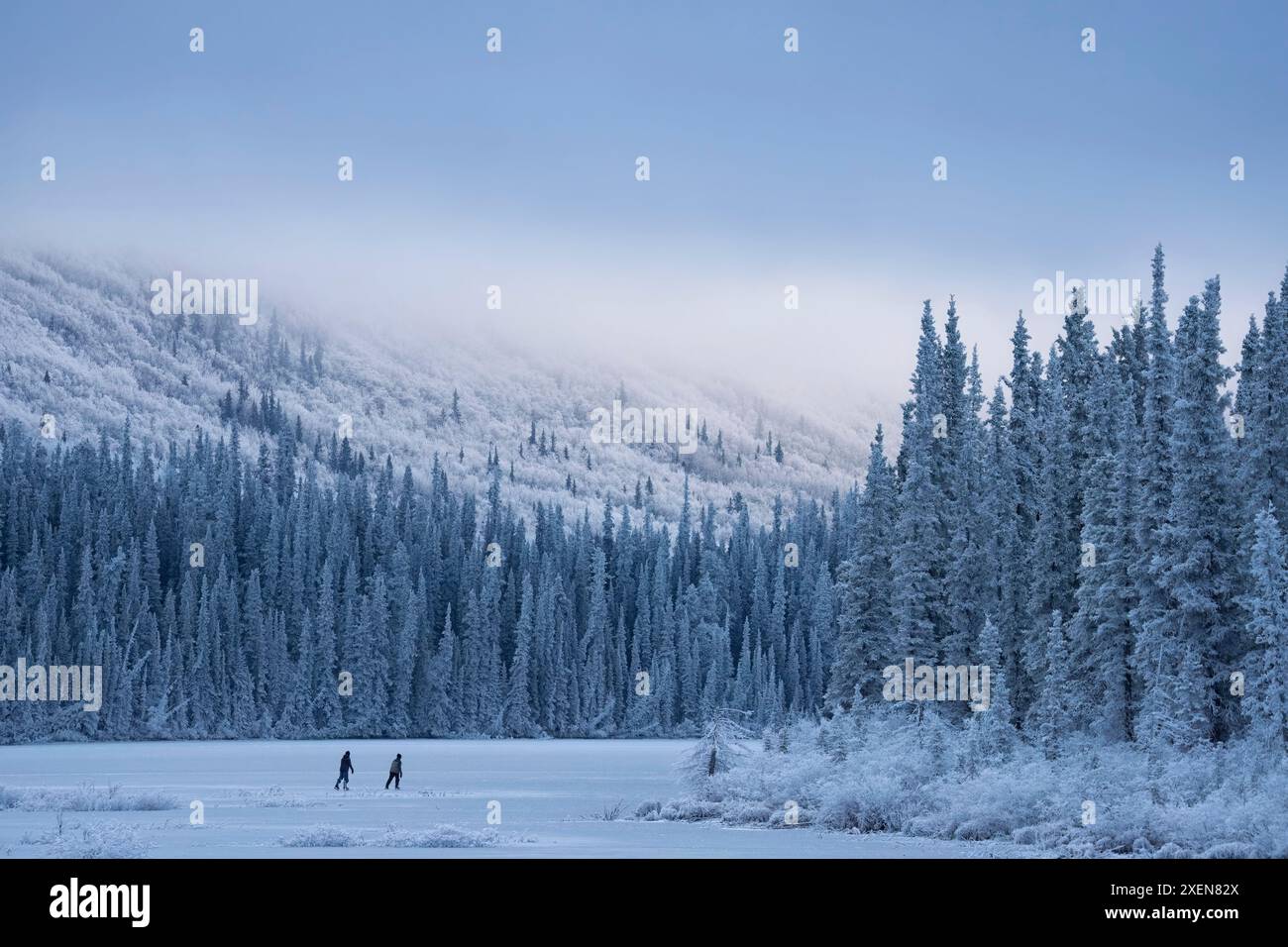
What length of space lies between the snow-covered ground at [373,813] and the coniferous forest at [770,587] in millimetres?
10963

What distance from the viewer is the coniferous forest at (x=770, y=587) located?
49.9 metres

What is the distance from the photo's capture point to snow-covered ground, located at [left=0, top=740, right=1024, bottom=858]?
35.6 m

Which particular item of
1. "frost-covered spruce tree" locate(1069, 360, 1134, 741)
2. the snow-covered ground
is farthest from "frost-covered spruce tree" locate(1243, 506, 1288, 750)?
the snow-covered ground

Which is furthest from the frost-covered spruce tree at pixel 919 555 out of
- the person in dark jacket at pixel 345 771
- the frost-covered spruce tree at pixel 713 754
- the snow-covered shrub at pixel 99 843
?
the snow-covered shrub at pixel 99 843

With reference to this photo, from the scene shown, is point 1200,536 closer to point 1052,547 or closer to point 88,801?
point 1052,547

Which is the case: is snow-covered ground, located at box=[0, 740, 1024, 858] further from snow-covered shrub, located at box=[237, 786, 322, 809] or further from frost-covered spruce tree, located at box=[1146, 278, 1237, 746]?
frost-covered spruce tree, located at box=[1146, 278, 1237, 746]

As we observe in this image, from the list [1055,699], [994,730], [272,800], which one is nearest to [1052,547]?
[1055,699]

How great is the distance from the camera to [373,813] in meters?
46.5

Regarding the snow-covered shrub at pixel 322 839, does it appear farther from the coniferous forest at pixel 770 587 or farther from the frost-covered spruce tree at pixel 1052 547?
the frost-covered spruce tree at pixel 1052 547

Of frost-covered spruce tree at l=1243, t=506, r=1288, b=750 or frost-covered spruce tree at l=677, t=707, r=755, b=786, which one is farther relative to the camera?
frost-covered spruce tree at l=677, t=707, r=755, b=786

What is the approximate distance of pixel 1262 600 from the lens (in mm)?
42719

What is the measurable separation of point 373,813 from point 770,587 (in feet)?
417

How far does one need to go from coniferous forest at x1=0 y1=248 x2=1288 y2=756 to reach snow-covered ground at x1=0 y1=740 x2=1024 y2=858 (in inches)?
432

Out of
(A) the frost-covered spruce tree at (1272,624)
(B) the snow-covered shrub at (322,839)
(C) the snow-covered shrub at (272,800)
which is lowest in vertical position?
(C) the snow-covered shrub at (272,800)
